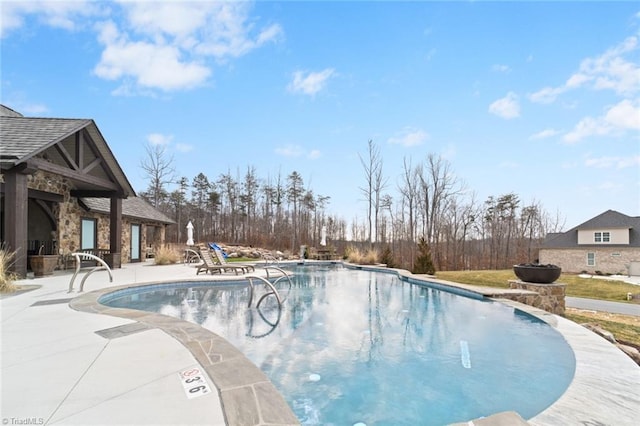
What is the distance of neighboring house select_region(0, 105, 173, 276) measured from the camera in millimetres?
7137

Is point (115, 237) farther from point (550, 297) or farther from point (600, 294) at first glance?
point (600, 294)

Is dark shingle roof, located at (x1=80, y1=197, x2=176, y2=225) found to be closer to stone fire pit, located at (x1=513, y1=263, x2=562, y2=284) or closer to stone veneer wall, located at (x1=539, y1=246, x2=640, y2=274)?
stone fire pit, located at (x1=513, y1=263, x2=562, y2=284)

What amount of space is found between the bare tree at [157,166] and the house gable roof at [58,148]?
11985 mm

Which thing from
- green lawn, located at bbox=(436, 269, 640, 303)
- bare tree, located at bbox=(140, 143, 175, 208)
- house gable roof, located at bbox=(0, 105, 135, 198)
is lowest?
green lawn, located at bbox=(436, 269, 640, 303)

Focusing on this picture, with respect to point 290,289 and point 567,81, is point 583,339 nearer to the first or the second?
point 290,289

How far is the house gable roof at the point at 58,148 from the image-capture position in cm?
727

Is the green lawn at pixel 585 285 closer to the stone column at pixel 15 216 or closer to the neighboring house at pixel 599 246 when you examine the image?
the neighboring house at pixel 599 246

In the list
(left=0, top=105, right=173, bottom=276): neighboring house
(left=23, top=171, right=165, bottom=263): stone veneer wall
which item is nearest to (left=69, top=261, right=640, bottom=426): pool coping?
(left=0, top=105, right=173, bottom=276): neighboring house

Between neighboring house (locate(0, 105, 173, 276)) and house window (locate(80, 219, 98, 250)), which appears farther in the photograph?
house window (locate(80, 219, 98, 250))

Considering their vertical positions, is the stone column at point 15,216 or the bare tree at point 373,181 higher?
the bare tree at point 373,181
